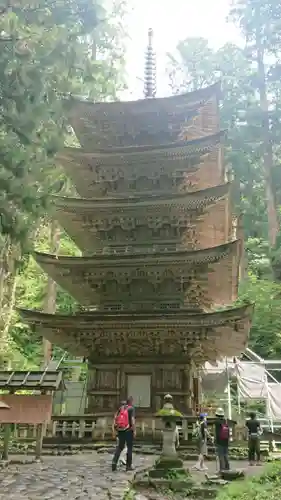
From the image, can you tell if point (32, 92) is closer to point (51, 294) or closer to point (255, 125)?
point (51, 294)

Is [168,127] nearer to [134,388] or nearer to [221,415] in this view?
[134,388]

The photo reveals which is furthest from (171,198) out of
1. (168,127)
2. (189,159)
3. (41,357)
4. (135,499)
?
(41,357)

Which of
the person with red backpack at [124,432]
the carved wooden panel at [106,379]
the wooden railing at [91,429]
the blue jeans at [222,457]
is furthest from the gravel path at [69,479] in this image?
the carved wooden panel at [106,379]

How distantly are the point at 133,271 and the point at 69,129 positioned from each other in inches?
395

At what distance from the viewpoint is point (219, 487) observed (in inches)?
334

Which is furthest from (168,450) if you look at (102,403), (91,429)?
(102,403)

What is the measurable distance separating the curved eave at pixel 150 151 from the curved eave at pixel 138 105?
1.79m

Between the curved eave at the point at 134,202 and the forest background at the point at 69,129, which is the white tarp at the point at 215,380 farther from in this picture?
the curved eave at the point at 134,202

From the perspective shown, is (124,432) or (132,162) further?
(132,162)

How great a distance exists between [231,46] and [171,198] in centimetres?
2516

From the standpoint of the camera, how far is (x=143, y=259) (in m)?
15.6

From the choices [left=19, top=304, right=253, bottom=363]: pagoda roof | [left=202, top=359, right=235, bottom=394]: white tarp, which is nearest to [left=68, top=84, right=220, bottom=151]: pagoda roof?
[left=19, top=304, right=253, bottom=363]: pagoda roof

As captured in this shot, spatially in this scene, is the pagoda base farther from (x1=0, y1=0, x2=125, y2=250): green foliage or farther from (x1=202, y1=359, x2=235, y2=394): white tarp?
(x1=0, y1=0, x2=125, y2=250): green foliage

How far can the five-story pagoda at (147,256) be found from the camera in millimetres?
15312
